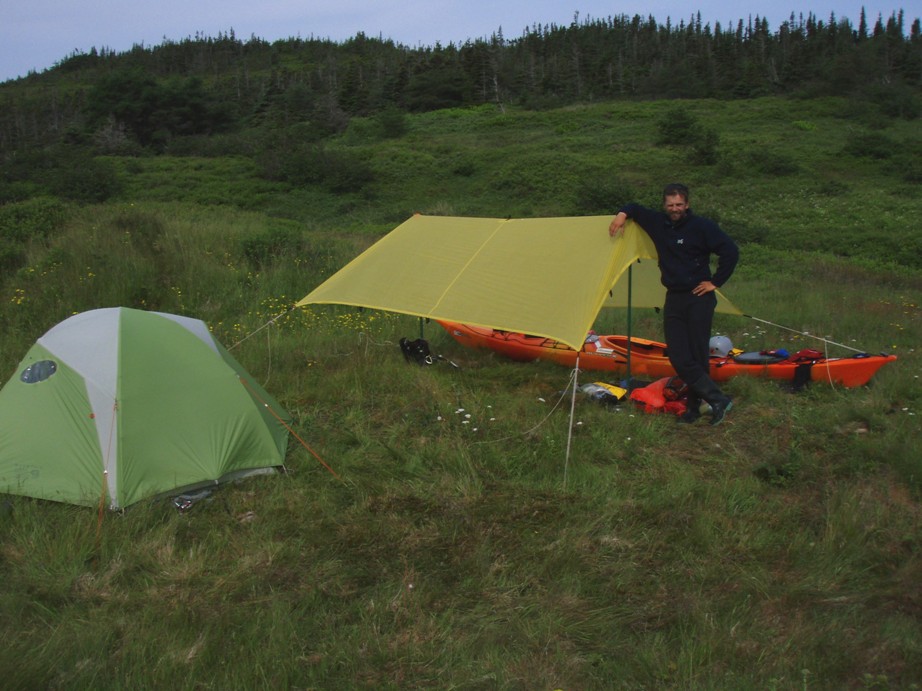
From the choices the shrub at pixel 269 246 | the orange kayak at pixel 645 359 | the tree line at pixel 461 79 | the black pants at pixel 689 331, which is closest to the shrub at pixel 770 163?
the tree line at pixel 461 79

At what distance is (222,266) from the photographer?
34.1 ft

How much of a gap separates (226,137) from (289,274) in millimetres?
32495

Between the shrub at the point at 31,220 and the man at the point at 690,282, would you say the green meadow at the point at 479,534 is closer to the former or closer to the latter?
the man at the point at 690,282

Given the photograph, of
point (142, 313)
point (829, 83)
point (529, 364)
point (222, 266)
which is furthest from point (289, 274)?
point (829, 83)

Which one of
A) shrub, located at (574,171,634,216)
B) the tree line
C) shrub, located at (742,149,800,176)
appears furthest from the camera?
the tree line

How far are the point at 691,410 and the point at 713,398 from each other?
0.23m

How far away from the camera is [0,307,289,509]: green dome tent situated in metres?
4.29

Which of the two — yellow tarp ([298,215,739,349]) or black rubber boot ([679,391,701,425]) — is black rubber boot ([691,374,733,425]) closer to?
black rubber boot ([679,391,701,425])

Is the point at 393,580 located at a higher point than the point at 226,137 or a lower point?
lower

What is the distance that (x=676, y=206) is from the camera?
224 inches

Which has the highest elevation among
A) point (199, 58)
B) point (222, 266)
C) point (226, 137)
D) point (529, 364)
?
point (199, 58)

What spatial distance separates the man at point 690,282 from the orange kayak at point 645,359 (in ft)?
3.15

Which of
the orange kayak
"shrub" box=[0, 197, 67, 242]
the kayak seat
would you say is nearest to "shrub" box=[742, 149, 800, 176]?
the orange kayak

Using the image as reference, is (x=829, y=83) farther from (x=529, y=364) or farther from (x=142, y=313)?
(x=142, y=313)
